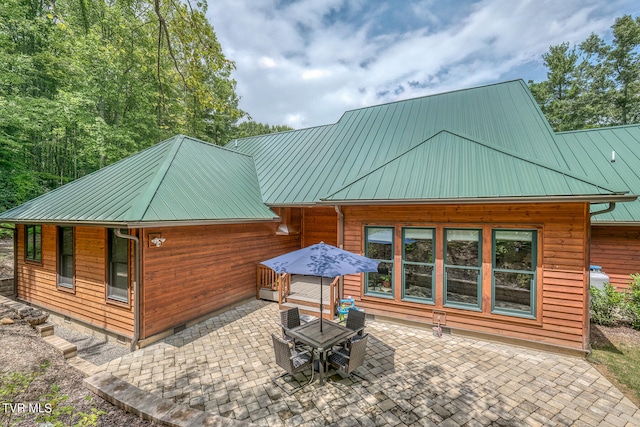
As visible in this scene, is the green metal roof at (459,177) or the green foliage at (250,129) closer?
the green metal roof at (459,177)

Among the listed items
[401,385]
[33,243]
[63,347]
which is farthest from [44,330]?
[401,385]

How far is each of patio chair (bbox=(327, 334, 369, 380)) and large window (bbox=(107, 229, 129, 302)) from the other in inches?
196

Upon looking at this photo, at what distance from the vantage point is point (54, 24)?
15.3 meters

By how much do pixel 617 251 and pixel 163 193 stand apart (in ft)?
43.1

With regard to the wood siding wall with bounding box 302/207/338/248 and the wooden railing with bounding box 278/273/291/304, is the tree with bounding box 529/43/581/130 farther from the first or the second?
the wooden railing with bounding box 278/273/291/304

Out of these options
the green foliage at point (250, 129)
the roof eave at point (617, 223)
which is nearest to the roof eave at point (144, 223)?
the roof eave at point (617, 223)

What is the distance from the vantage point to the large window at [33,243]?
8.37 meters

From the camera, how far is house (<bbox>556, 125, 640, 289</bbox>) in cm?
787

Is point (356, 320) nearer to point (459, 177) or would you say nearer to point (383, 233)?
point (383, 233)

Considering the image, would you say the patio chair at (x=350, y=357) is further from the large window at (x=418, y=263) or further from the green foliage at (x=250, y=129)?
the green foliage at (x=250, y=129)

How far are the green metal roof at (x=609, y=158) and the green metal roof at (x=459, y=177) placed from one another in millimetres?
3848

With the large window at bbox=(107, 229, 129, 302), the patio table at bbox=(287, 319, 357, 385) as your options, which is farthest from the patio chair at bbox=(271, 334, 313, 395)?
the large window at bbox=(107, 229, 129, 302)

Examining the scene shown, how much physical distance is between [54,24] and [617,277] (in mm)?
28242

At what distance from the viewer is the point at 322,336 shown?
480 centimetres
